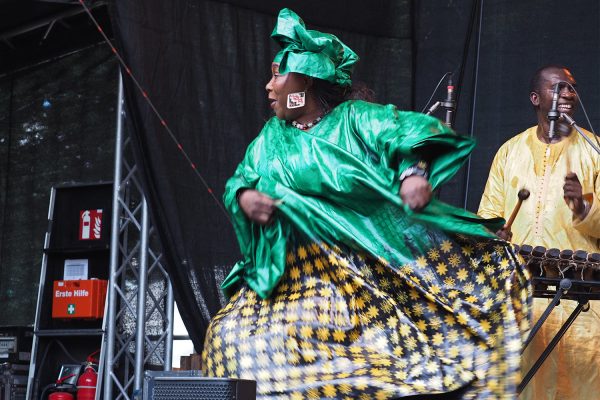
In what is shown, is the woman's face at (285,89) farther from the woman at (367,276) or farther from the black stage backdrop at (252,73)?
the black stage backdrop at (252,73)

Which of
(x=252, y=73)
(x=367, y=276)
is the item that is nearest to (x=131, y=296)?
(x=252, y=73)

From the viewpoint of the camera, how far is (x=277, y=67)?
3646mm

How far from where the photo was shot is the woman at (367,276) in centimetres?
318

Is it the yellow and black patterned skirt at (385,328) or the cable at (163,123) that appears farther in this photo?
the cable at (163,123)

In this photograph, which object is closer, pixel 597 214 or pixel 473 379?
pixel 473 379

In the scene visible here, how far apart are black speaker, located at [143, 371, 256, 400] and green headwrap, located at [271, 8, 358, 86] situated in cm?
118

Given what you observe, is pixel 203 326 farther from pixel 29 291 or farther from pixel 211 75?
pixel 29 291

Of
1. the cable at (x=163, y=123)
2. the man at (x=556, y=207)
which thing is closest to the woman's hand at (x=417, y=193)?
the man at (x=556, y=207)

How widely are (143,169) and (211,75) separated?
29.1 inches

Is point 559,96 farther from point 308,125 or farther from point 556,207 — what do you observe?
point 308,125

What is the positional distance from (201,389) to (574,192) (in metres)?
1.93

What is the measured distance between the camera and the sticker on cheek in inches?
141

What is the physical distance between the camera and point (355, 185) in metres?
3.35

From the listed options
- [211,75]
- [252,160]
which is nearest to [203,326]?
[211,75]
